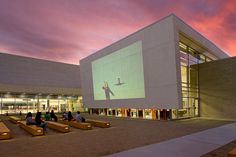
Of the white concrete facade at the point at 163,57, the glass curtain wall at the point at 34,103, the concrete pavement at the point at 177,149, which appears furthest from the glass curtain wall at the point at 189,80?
the glass curtain wall at the point at 34,103

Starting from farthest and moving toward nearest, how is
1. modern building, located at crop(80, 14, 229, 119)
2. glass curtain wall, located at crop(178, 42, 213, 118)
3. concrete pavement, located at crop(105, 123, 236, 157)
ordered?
A: glass curtain wall, located at crop(178, 42, 213, 118) → modern building, located at crop(80, 14, 229, 119) → concrete pavement, located at crop(105, 123, 236, 157)

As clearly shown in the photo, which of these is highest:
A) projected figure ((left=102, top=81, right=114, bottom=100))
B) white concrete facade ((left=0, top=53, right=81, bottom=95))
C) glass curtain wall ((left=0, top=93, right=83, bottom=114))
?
white concrete facade ((left=0, top=53, right=81, bottom=95))

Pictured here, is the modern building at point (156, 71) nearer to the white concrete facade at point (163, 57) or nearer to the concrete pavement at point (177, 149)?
the white concrete facade at point (163, 57)

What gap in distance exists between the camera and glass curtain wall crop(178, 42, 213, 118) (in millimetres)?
26641

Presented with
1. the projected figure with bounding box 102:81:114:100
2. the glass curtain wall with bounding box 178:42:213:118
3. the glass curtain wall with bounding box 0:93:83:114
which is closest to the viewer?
the glass curtain wall with bounding box 178:42:213:118

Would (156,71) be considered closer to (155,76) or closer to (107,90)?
(155,76)

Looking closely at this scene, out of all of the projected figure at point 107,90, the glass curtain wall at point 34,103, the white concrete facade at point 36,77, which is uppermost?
the white concrete facade at point 36,77

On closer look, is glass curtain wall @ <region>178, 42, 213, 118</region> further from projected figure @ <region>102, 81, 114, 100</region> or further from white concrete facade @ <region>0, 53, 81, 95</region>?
white concrete facade @ <region>0, 53, 81, 95</region>

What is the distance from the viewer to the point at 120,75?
3181cm

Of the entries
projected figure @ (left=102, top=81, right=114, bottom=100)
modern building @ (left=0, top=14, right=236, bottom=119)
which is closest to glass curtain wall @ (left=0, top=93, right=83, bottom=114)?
modern building @ (left=0, top=14, right=236, bottom=119)

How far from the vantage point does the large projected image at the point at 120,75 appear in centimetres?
2788

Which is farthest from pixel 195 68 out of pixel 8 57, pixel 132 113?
pixel 8 57

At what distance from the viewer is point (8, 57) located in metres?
48.3

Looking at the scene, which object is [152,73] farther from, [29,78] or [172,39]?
[29,78]
